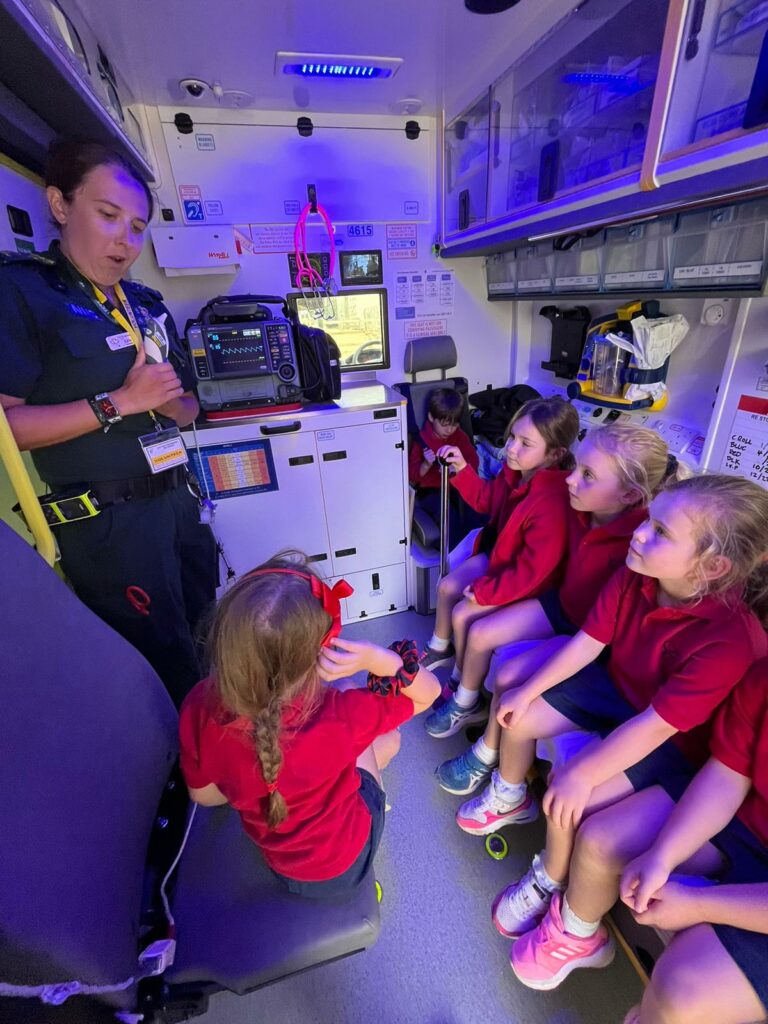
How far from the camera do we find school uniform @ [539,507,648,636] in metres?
1.22

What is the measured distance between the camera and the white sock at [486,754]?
1.35 metres

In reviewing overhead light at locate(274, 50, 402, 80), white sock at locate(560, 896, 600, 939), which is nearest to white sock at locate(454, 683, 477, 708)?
white sock at locate(560, 896, 600, 939)

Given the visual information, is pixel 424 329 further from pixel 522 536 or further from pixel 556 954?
pixel 556 954

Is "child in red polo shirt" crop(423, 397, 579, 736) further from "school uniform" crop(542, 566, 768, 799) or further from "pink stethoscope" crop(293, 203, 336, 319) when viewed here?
"pink stethoscope" crop(293, 203, 336, 319)

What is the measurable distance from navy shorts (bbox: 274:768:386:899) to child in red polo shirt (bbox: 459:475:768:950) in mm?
380

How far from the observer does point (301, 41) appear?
1531 millimetres

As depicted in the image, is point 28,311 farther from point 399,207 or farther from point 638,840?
point 399,207

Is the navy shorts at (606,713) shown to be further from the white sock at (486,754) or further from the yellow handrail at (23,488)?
the yellow handrail at (23,488)

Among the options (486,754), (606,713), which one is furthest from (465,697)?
(606,713)

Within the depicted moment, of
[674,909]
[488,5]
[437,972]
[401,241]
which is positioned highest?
[488,5]

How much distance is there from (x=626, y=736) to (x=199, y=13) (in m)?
2.27

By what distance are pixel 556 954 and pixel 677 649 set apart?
0.71m

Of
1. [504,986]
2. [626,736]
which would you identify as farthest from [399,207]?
[504,986]

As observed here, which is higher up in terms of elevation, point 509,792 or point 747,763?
point 747,763
